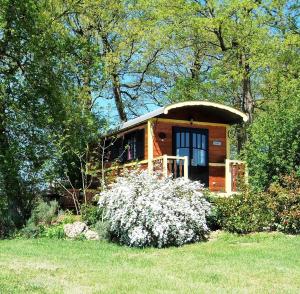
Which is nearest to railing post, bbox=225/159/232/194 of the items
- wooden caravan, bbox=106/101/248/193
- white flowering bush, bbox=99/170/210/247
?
wooden caravan, bbox=106/101/248/193

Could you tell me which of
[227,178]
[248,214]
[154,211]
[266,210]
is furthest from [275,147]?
[154,211]

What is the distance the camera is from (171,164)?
17125mm

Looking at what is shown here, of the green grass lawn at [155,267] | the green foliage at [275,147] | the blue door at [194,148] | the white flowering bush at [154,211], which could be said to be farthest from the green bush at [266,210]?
the blue door at [194,148]

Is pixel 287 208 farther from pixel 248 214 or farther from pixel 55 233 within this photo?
pixel 55 233

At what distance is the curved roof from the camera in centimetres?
1748

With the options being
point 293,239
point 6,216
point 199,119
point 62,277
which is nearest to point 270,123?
point 199,119

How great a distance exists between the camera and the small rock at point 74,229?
14.3 metres

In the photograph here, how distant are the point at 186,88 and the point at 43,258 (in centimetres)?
1869

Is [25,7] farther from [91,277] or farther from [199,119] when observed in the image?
[91,277]

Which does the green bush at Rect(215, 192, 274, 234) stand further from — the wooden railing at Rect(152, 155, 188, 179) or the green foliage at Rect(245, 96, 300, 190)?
the wooden railing at Rect(152, 155, 188, 179)

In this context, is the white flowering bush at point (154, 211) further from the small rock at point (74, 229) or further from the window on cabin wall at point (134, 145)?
the window on cabin wall at point (134, 145)

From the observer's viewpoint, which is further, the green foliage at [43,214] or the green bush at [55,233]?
the green foliage at [43,214]

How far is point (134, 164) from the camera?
→ 18.1 m

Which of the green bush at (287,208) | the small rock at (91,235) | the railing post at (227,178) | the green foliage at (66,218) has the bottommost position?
the small rock at (91,235)
